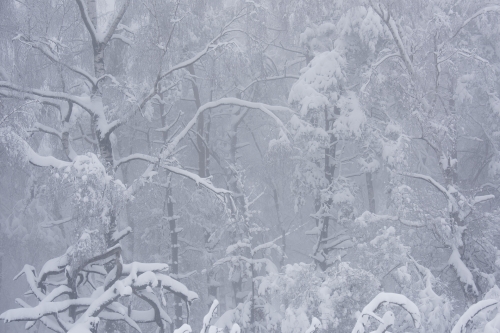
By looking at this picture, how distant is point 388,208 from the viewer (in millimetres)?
12344

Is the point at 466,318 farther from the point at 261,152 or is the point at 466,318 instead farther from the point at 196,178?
the point at 261,152

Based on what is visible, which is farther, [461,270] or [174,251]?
[174,251]

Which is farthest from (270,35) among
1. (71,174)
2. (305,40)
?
(71,174)

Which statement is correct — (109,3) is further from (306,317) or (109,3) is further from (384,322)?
(384,322)

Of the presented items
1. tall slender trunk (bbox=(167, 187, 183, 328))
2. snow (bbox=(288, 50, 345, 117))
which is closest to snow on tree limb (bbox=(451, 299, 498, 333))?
snow (bbox=(288, 50, 345, 117))

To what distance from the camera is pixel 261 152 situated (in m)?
17.9

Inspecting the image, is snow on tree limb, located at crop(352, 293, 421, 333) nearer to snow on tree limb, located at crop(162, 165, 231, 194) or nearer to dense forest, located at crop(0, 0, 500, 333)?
dense forest, located at crop(0, 0, 500, 333)

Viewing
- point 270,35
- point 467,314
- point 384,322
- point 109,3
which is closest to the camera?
point 384,322

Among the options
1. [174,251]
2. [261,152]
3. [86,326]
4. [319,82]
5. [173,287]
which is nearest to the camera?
[86,326]

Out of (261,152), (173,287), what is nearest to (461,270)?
(173,287)

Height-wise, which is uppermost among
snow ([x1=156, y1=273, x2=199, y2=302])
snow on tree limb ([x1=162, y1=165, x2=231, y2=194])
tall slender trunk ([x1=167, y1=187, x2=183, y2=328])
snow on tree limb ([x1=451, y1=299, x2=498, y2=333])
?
snow on tree limb ([x1=162, y1=165, x2=231, y2=194])

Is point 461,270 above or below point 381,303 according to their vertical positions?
below

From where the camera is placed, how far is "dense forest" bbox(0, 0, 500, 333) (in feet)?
21.7

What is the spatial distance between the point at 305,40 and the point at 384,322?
11.1 meters
